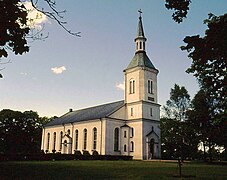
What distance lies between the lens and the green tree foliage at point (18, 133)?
6425 centimetres

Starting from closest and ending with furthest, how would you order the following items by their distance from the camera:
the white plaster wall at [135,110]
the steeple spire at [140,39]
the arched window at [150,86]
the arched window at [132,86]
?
the white plaster wall at [135,110]
the arched window at [150,86]
the arched window at [132,86]
the steeple spire at [140,39]

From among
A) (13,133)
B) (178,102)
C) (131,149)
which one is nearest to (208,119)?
(178,102)

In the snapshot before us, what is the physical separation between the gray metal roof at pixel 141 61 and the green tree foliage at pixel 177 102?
22.2ft

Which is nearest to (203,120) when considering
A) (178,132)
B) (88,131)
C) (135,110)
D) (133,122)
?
(178,132)

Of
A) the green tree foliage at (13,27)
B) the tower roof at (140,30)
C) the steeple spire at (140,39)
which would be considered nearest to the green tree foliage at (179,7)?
the green tree foliage at (13,27)

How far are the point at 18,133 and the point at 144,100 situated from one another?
37.4m

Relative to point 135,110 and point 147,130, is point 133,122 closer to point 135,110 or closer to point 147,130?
point 135,110

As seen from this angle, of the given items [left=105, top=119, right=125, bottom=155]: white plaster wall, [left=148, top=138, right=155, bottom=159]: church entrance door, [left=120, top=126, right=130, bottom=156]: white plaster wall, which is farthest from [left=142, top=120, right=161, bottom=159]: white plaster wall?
[left=105, top=119, right=125, bottom=155]: white plaster wall

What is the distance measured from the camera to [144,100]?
44.3m

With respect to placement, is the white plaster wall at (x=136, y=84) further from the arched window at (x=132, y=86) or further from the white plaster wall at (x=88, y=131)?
the white plaster wall at (x=88, y=131)

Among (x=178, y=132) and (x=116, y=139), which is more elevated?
(x=178, y=132)

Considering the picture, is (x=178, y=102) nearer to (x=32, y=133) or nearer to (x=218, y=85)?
(x=218, y=85)

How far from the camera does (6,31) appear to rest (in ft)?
19.1

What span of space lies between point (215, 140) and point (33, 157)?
23.9 m
